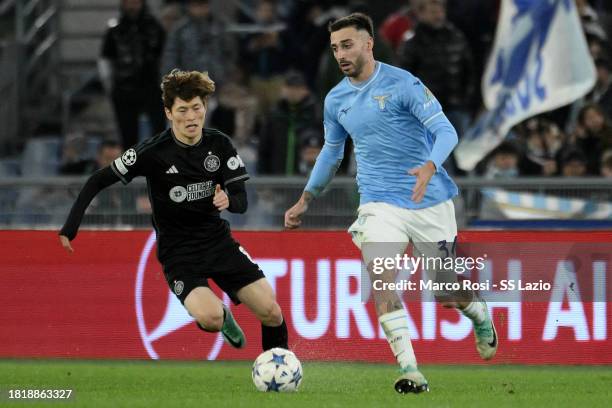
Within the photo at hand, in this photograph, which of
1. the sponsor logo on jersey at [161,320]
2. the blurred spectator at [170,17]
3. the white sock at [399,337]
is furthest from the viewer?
the blurred spectator at [170,17]

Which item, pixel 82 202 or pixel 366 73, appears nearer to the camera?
pixel 366 73

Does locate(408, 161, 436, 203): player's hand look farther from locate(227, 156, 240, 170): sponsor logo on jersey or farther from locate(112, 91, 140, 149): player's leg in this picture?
locate(112, 91, 140, 149): player's leg

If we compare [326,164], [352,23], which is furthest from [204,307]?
[352,23]

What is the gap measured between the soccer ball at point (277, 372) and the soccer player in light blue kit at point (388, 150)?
725 millimetres

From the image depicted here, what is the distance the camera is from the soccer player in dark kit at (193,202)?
32.1 feet

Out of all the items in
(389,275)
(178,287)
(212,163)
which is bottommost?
(178,287)

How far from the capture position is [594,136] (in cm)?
1478

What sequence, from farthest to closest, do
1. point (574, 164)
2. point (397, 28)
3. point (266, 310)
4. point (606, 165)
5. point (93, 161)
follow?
point (397, 28), point (93, 161), point (574, 164), point (606, 165), point (266, 310)

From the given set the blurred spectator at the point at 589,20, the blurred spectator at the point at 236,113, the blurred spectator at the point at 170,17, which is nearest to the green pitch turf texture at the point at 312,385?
the blurred spectator at the point at 236,113

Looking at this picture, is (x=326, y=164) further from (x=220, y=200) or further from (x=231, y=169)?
(x=220, y=200)

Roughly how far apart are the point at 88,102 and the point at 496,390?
391 inches

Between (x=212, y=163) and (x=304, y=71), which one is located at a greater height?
(x=304, y=71)

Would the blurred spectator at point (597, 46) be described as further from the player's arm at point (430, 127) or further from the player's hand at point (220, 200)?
the player's hand at point (220, 200)

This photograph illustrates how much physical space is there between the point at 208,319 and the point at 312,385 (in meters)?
0.89
